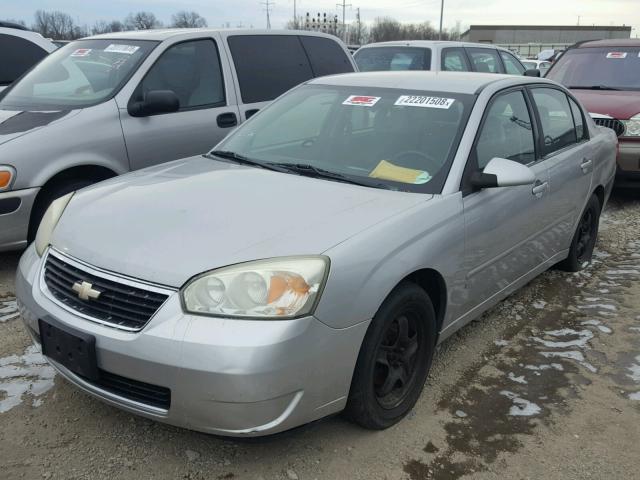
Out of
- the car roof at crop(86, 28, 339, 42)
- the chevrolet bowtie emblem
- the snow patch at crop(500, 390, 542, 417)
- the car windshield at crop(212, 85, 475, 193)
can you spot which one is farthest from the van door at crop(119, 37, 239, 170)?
the snow patch at crop(500, 390, 542, 417)

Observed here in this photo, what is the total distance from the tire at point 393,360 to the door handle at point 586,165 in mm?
2246

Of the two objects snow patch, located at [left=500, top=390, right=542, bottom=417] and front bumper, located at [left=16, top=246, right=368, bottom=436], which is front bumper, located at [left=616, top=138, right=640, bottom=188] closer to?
snow patch, located at [left=500, top=390, right=542, bottom=417]

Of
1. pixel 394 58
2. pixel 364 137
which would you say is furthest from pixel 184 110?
pixel 394 58

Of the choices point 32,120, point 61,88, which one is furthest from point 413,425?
point 61,88

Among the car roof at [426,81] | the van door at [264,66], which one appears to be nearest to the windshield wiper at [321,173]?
the car roof at [426,81]

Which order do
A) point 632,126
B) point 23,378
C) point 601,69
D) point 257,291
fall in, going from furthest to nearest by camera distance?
point 601,69 < point 632,126 < point 23,378 < point 257,291

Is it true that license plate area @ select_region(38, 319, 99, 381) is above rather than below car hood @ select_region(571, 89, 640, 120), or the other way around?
below

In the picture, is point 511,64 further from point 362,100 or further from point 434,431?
point 434,431

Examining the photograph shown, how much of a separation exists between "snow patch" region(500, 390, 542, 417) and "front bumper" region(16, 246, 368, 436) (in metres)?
1.12

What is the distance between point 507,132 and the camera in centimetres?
371

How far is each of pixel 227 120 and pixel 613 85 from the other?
5231mm

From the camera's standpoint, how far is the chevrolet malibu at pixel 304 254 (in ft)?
7.44

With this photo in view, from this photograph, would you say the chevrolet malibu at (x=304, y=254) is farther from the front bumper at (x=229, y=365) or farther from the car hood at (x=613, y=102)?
the car hood at (x=613, y=102)

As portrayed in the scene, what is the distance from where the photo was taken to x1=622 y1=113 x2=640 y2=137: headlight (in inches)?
272
